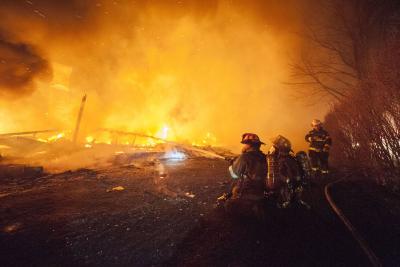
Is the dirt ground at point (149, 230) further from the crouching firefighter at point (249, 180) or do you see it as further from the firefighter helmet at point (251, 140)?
the firefighter helmet at point (251, 140)

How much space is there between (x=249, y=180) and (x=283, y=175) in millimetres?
670

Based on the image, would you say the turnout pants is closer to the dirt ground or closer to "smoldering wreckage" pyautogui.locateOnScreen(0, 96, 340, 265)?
the dirt ground

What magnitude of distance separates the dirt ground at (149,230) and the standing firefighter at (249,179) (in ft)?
0.82

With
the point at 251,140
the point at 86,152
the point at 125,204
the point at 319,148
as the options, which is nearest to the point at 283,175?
the point at 251,140

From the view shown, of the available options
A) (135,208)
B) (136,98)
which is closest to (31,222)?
(135,208)

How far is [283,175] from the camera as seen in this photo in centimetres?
411

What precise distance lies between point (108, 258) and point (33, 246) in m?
1.04

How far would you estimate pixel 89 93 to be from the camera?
20812 mm

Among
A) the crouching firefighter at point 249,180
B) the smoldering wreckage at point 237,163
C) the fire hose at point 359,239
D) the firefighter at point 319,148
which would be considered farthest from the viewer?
the firefighter at point 319,148

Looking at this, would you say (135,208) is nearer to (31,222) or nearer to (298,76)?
(31,222)

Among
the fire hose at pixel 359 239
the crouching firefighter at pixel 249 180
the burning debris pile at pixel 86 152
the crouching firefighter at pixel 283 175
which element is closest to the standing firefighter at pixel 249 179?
the crouching firefighter at pixel 249 180

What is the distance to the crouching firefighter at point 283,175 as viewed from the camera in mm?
4047

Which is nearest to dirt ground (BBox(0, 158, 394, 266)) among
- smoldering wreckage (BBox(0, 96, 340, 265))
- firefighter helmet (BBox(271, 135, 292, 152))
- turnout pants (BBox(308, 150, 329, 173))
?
Result: smoldering wreckage (BBox(0, 96, 340, 265))

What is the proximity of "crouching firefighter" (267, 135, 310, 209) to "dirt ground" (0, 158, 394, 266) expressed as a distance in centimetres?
25
